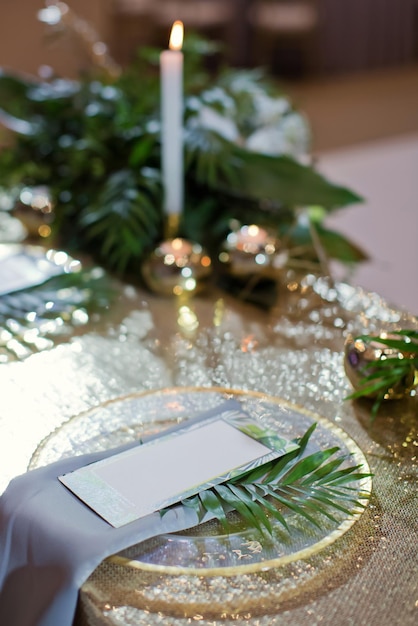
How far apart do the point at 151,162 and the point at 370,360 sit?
0.56 m

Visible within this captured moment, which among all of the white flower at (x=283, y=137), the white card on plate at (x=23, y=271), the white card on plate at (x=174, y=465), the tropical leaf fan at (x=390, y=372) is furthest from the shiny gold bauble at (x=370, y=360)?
the white flower at (x=283, y=137)

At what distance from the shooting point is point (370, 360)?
0.78 meters

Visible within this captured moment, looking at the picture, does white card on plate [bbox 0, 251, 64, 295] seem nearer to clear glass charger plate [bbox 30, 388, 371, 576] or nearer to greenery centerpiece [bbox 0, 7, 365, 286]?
greenery centerpiece [bbox 0, 7, 365, 286]

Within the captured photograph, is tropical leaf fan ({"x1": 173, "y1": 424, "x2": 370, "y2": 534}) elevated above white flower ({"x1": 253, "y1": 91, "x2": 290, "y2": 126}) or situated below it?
below

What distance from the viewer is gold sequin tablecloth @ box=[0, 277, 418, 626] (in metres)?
0.53

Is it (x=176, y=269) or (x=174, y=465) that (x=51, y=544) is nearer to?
(x=174, y=465)

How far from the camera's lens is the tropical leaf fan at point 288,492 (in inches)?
23.3

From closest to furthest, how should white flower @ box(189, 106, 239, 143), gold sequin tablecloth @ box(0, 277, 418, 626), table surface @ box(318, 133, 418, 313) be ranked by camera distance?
gold sequin tablecloth @ box(0, 277, 418, 626) < white flower @ box(189, 106, 239, 143) < table surface @ box(318, 133, 418, 313)

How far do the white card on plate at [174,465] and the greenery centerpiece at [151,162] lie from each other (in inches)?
16.2

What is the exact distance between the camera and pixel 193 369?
85cm

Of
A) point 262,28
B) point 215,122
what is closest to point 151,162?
point 215,122

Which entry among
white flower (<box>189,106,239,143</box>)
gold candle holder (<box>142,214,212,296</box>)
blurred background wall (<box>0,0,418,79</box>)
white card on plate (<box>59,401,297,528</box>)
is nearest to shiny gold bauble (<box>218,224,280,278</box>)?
gold candle holder (<box>142,214,212,296</box>)

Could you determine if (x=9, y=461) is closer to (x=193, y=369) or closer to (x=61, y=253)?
(x=193, y=369)

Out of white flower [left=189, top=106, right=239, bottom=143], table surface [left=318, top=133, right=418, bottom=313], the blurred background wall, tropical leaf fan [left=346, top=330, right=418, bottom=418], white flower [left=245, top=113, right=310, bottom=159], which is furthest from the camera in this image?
the blurred background wall
